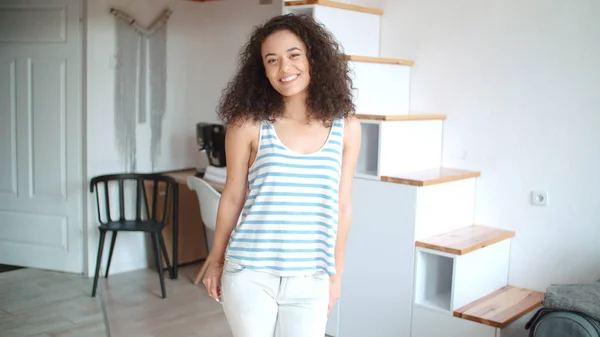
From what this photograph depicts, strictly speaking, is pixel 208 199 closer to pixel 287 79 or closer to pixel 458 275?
pixel 458 275

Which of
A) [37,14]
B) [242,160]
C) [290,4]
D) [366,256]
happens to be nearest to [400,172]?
[366,256]

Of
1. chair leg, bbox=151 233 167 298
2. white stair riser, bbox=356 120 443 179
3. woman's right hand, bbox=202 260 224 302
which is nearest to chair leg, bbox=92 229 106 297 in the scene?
chair leg, bbox=151 233 167 298

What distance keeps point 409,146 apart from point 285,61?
182 cm

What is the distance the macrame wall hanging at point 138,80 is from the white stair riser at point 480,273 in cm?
258

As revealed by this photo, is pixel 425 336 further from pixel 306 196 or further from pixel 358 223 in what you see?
pixel 306 196

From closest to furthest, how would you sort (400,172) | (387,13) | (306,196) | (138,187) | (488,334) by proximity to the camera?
(306,196) < (488,334) < (400,172) < (387,13) < (138,187)

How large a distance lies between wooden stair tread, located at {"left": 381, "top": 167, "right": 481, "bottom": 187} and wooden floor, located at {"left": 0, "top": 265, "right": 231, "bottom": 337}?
128 centimetres

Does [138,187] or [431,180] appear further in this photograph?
[138,187]

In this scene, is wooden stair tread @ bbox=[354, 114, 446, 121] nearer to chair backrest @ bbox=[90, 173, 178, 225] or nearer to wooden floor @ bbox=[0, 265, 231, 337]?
wooden floor @ bbox=[0, 265, 231, 337]

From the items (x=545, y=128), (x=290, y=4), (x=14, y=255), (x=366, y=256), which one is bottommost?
(x=14, y=255)

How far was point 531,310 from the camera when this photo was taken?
3.15 meters

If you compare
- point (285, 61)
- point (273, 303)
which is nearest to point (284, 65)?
point (285, 61)

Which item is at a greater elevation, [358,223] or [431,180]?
[431,180]

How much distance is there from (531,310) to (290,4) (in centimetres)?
192
